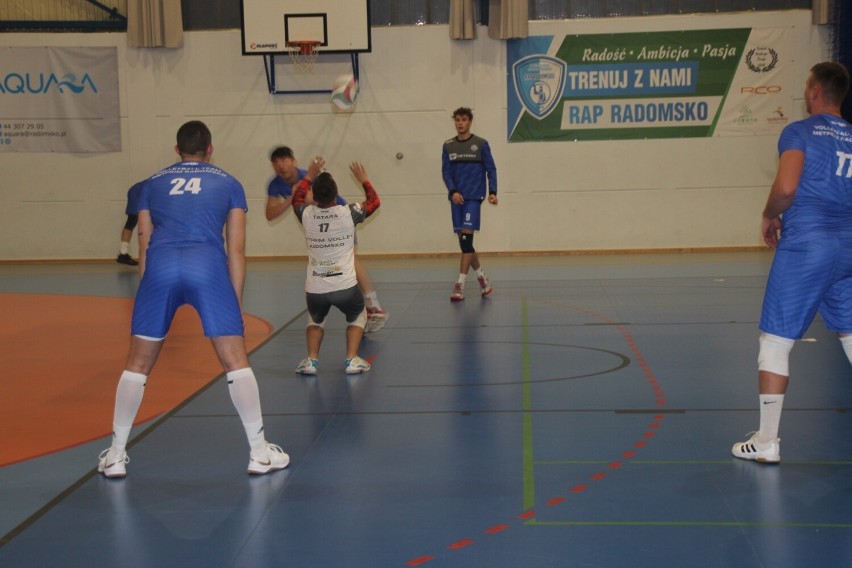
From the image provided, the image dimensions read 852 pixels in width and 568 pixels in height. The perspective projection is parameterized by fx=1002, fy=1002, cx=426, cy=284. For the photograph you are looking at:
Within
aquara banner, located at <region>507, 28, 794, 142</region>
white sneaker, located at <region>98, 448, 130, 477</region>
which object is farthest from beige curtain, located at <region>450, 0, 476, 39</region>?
white sneaker, located at <region>98, 448, 130, 477</region>

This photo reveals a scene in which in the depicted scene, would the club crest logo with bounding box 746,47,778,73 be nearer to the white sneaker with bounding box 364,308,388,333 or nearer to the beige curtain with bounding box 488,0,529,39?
the beige curtain with bounding box 488,0,529,39

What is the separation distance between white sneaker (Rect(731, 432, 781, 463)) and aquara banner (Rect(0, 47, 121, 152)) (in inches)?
583

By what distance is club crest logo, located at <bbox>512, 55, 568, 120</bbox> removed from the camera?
680 inches

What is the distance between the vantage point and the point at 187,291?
4953 mm

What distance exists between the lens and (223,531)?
4.25 metres

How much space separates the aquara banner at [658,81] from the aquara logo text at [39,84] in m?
7.62

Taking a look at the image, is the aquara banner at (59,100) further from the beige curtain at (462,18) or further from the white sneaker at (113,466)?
the white sneaker at (113,466)

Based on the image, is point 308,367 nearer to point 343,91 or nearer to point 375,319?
point 375,319

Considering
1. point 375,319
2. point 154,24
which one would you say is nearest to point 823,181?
point 375,319

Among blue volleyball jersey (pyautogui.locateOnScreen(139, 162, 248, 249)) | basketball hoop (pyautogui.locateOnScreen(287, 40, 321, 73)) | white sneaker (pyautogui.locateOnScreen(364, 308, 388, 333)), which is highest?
basketball hoop (pyautogui.locateOnScreen(287, 40, 321, 73))

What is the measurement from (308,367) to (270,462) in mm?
2517

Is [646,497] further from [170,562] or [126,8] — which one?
[126,8]

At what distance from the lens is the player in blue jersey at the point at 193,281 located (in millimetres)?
4949

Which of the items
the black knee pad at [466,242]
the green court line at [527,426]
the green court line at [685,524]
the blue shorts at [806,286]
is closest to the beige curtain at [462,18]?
the black knee pad at [466,242]
